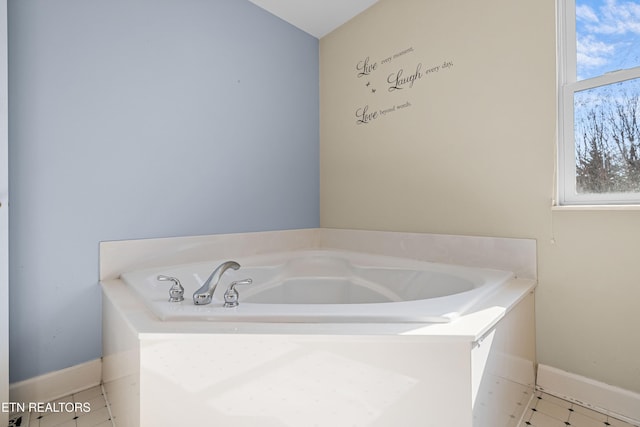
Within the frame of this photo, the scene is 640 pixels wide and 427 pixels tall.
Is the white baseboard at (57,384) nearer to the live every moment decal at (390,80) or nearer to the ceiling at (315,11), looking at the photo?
the live every moment decal at (390,80)

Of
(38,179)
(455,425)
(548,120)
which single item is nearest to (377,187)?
(548,120)

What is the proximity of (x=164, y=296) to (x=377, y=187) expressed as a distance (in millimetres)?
1398

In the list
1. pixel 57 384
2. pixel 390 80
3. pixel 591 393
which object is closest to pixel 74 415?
pixel 57 384

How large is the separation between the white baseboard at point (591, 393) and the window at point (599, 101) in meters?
0.72

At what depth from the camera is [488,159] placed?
156cm

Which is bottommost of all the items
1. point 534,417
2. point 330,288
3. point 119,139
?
point 534,417

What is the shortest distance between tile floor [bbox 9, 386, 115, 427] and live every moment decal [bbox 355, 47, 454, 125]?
200 centimetres

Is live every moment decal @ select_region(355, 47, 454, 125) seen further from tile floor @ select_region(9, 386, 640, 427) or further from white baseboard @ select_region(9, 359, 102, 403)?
white baseboard @ select_region(9, 359, 102, 403)

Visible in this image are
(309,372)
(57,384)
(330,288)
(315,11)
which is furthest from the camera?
(315,11)

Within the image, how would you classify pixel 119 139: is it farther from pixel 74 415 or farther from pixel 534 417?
pixel 534 417

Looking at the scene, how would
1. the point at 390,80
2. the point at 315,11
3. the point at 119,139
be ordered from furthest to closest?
the point at 315,11 < the point at 390,80 < the point at 119,139

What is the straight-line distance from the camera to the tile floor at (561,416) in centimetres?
118

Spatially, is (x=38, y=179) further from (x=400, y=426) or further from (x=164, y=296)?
(x=400, y=426)

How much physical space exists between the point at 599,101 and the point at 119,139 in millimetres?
2102
